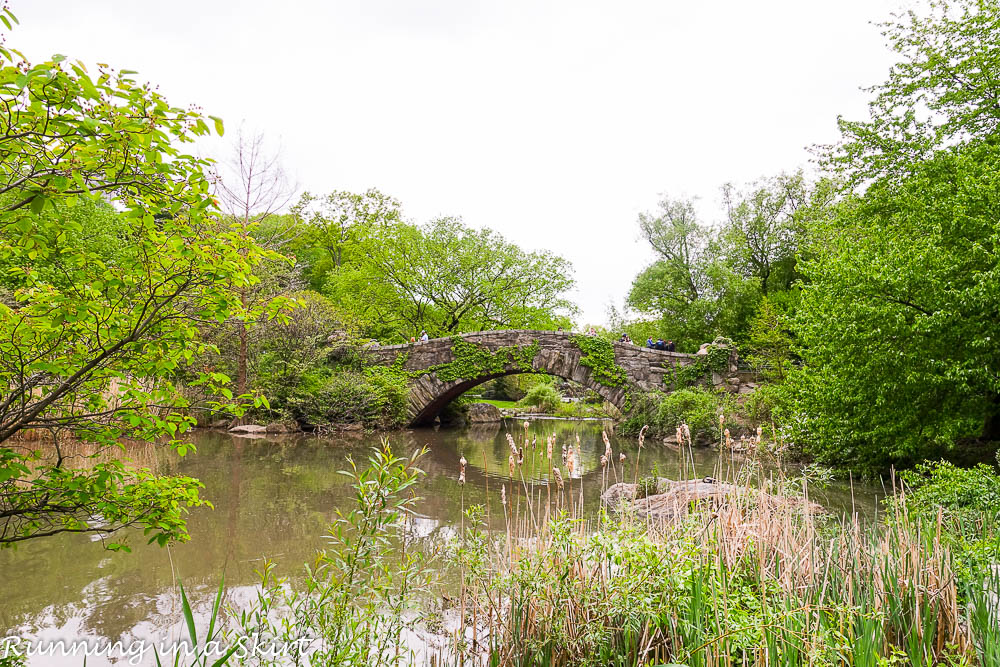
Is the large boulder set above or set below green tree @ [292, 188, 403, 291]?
below

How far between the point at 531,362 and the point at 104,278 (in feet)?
49.4

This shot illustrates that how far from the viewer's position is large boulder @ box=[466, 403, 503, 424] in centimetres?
2157

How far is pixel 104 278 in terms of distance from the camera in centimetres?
230

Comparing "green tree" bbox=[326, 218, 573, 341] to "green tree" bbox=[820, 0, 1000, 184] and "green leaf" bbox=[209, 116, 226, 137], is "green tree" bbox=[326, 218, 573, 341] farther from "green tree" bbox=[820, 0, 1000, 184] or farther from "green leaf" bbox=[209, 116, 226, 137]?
"green leaf" bbox=[209, 116, 226, 137]

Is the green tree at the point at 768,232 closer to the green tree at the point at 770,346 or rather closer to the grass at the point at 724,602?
the green tree at the point at 770,346

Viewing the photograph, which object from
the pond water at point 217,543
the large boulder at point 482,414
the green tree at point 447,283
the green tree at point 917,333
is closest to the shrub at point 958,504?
the pond water at point 217,543

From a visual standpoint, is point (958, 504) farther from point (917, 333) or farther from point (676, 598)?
point (676, 598)

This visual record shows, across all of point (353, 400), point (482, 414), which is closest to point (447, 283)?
point (482, 414)

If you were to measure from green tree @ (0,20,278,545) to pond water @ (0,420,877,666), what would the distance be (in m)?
0.90

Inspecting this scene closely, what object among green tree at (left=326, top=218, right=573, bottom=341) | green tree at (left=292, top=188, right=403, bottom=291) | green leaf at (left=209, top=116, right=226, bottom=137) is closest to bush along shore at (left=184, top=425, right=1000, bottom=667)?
green leaf at (left=209, top=116, right=226, bottom=137)

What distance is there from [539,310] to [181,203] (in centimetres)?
2266

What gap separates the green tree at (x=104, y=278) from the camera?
6.02 feet

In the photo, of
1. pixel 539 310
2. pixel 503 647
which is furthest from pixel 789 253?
pixel 503 647

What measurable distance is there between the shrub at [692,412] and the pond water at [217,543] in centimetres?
242
